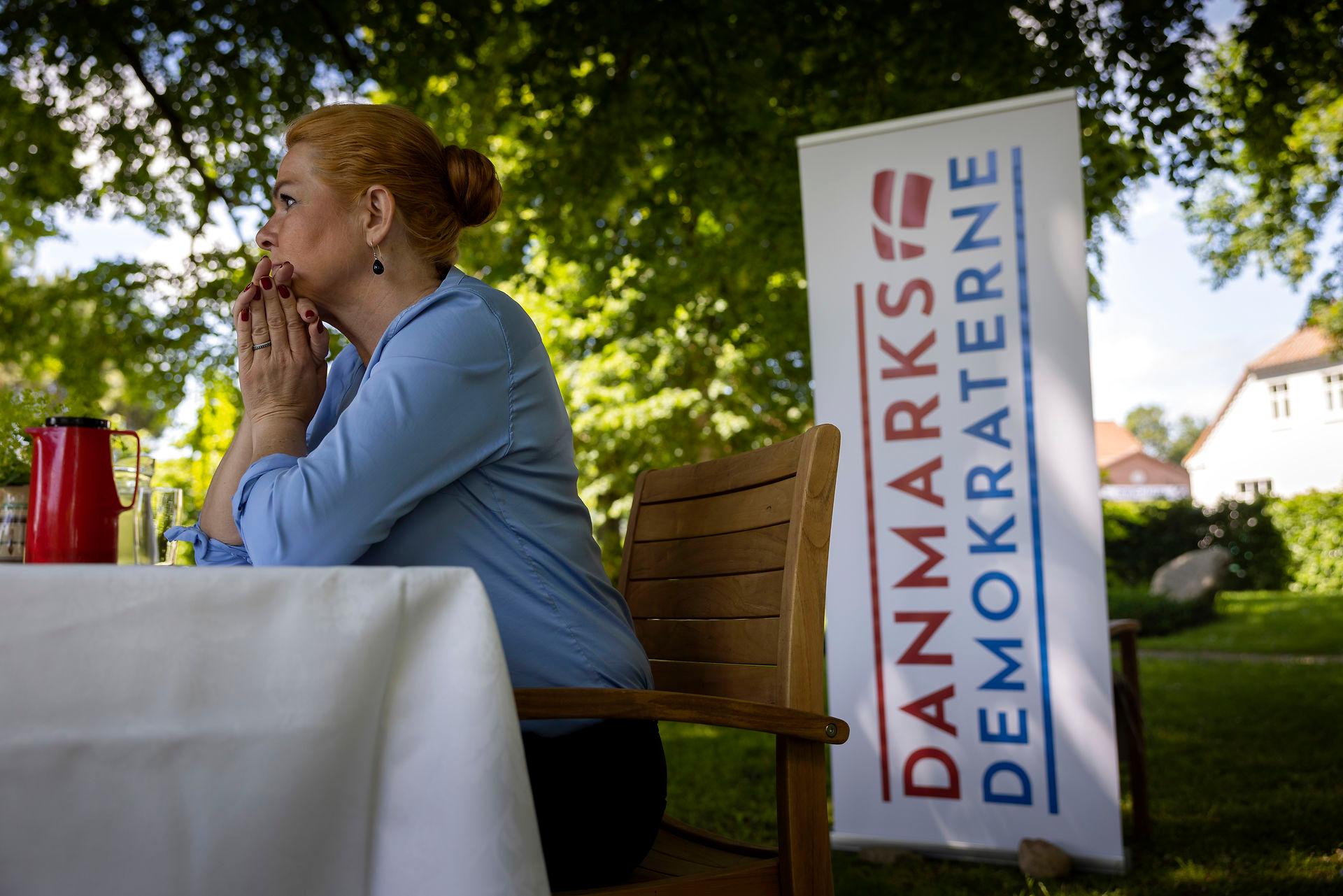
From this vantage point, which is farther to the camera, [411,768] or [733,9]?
[733,9]

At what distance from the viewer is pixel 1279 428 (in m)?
27.9

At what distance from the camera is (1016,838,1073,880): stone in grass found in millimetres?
3277

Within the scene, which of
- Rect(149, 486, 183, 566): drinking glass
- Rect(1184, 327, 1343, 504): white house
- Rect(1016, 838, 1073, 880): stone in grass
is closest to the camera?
Rect(149, 486, 183, 566): drinking glass

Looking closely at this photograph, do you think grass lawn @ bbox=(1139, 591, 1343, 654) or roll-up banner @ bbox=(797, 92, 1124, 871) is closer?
roll-up banner @ bbox=(797, 92, 1124, 871)

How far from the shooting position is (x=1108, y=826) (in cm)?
330

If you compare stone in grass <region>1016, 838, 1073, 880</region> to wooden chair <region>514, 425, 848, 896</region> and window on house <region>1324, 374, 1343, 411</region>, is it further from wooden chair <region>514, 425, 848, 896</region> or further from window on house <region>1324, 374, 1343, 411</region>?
window on house <region>1324, 374, 1343, 411</region>

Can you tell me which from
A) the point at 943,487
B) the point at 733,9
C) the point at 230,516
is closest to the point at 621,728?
the point at 230,516

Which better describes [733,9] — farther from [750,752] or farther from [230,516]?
[230,516]

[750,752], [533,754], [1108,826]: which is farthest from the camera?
[750,752]

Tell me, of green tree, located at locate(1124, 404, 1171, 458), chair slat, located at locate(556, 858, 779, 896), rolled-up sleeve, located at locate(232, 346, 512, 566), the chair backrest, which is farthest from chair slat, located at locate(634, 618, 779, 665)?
green tree, located at locate(1124, 404, 1171, 458)

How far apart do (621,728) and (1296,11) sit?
20.8 ft

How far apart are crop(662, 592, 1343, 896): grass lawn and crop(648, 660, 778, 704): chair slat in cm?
181

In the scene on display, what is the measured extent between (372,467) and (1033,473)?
2655 millimetres

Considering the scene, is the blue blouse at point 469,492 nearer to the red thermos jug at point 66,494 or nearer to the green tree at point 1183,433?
the red thermos jug at point 66,494
